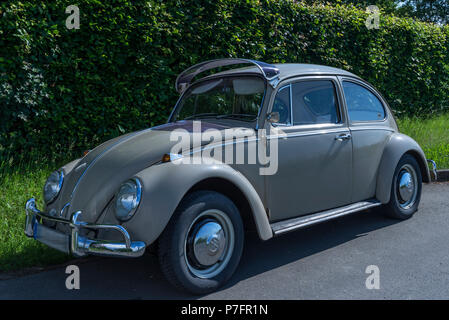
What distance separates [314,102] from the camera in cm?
422

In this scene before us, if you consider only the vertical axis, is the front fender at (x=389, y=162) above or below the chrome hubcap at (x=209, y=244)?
above

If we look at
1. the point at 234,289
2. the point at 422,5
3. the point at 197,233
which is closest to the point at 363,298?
the point at 234,289

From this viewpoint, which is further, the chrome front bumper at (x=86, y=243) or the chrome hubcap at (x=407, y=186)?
the chrome hubcap at (x=407, y=186)

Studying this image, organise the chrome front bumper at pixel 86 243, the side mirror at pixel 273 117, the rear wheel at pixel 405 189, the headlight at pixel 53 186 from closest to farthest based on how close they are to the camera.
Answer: the chrome front bumper at pixel 86 243 < the headlight at pixel 53 186 < the side mirror at pixel 273 117 < the rear wheel at pixel 405 189

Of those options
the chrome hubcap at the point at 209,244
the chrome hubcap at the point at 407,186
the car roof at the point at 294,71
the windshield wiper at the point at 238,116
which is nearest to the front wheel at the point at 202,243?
the chrome hubcap at the point at 209,244

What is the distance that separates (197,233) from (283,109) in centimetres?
Result: 151

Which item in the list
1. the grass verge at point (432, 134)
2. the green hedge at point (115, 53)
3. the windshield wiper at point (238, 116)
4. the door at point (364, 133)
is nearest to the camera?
the windshield wiper at point (238, 116)

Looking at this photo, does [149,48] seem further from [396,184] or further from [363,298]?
[363,298]

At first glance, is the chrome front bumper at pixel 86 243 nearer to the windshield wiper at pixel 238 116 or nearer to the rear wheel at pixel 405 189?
the windshield wiper at pixel 238 116

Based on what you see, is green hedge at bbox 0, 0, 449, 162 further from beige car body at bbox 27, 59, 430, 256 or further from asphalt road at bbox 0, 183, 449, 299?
asphalt road at bbox 0, 183, 449, 299

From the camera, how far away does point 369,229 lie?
4.68m

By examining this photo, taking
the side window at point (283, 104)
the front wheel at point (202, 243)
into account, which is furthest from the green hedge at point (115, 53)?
the front wheel at point (202, 243)

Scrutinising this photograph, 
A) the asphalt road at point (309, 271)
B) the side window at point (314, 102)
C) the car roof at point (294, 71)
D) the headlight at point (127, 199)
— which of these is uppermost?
the car roof at point (294, 71)

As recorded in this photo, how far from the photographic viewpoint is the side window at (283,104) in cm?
390
